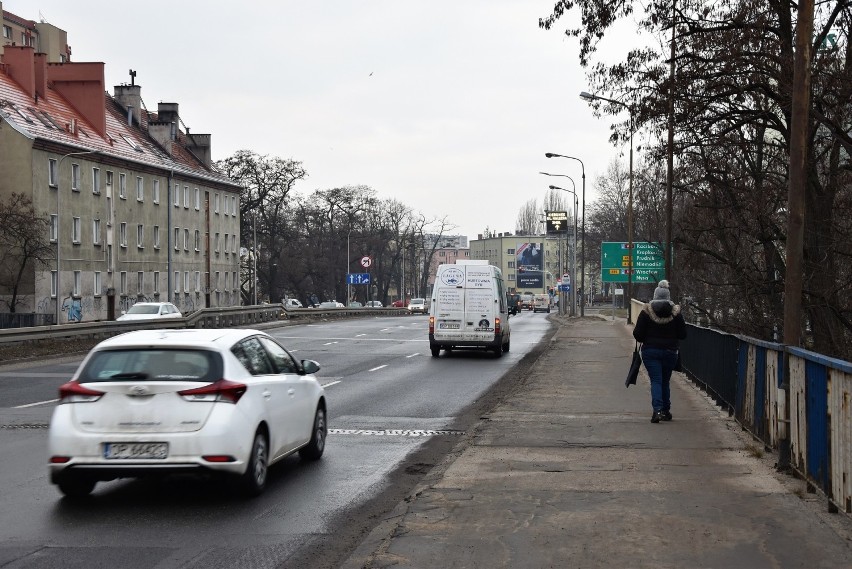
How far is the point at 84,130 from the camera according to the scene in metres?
65.6

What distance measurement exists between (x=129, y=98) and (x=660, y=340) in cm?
6987

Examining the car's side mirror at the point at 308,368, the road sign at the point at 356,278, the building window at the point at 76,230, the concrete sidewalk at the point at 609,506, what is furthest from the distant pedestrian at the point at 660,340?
the road sign at the point at 356,278

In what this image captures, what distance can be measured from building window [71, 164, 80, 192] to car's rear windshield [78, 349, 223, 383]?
5482 cm

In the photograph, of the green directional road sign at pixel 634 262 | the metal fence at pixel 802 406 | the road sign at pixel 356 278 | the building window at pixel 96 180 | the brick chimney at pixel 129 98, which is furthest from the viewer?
the road sign at pixel 356 278

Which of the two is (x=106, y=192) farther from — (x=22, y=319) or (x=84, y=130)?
(x=22, y=319)

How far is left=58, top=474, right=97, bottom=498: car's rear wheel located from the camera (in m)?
8.88

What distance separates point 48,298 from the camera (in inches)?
2269

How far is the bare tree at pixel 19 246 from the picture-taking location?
4904 centimetres

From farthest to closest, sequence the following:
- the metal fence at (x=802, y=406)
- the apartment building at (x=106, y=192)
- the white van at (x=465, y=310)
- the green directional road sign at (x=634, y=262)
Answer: the green directional road sign at (x=634, y=262), the apartment building at (x=106, y=192), the white van at (x=465, y=310), the metal fence at (x=802, y=406)

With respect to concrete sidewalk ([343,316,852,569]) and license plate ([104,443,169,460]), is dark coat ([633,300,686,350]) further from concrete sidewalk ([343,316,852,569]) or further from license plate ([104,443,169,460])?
license plate ([104,443,169,460])

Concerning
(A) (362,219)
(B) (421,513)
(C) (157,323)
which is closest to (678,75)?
(B) (421,513)

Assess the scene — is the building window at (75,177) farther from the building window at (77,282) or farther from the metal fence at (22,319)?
the metal fence at (22,319)

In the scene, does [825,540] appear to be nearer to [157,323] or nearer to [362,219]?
[157,323]

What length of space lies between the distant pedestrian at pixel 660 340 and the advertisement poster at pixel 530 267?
129m
